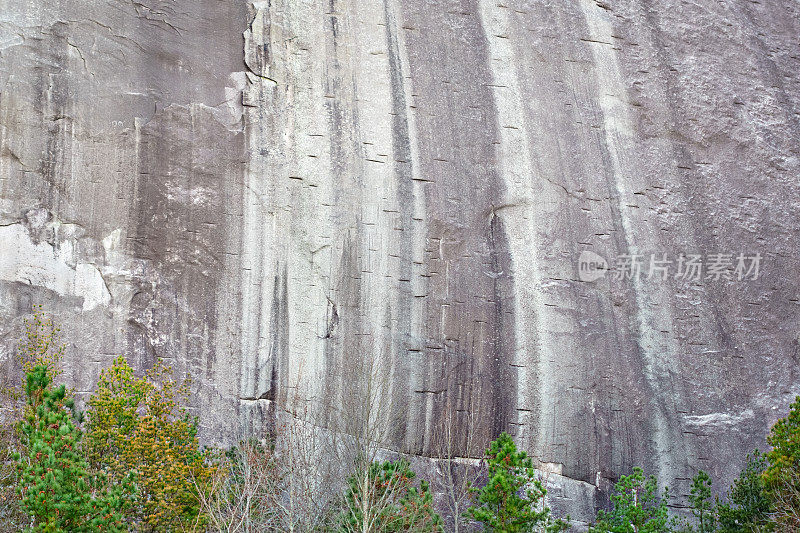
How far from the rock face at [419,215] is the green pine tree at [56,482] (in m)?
2.21

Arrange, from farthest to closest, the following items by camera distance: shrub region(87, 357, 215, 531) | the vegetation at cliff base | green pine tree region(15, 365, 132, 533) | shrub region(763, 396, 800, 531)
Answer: shrub region(763, 396, 800, 531) < shrub region(87, 357, 215, 531) < the vegetation at cliff base < green pine tree region(15, 365, 132, 533)

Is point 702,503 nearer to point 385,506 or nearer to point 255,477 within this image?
point 385,506

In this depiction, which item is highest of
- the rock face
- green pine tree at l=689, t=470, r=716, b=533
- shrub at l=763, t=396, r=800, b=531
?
the rock face

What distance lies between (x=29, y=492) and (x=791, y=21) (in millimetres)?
11780

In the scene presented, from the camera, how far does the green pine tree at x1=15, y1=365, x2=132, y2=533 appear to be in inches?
244

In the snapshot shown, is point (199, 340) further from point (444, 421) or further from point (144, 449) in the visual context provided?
point (444, 421)

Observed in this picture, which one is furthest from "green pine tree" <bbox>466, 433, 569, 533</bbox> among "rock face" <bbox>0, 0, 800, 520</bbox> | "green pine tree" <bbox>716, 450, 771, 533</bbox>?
"green pine tree" <bbox>716, 450, 771, 533</bbox>

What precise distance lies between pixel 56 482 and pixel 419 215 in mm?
5289

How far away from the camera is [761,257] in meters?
10.6

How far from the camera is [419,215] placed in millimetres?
9820

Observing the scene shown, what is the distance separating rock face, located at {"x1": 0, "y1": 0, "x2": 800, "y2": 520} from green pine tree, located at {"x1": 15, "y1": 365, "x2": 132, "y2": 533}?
221 centimetres

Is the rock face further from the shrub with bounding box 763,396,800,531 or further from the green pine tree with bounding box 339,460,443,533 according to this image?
the shrub with bounding box 763,396,800,531

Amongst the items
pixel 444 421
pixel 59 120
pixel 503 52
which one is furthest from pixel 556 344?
pixel 59 120

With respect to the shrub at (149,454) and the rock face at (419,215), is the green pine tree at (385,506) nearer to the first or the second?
the rock face at (419,215)
